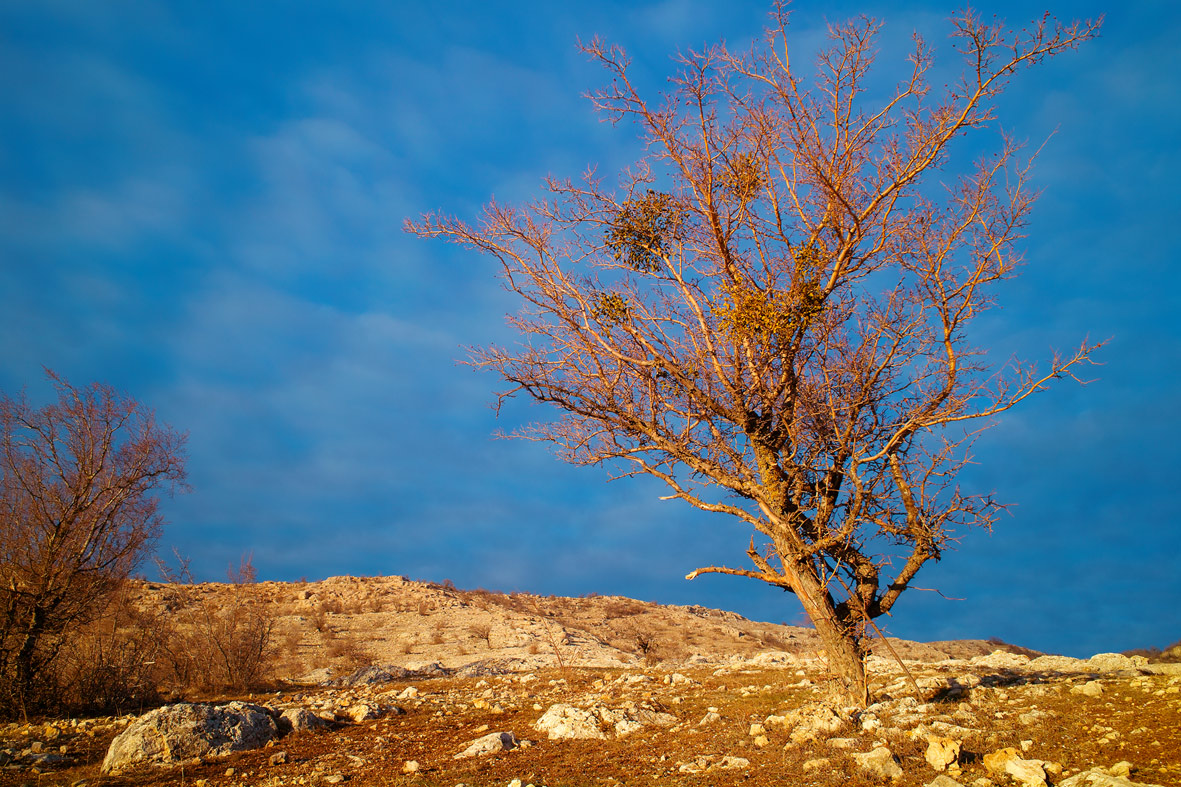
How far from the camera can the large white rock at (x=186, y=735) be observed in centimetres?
760

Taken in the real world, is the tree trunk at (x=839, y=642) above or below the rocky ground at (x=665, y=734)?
above

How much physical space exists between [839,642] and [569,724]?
377 cm

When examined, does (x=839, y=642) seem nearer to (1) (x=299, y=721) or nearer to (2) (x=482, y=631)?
(1) (x=299, y=721)

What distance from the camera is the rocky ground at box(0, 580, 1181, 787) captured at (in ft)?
19.3

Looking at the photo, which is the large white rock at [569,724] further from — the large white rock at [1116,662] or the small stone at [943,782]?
the large white rock at [1116,662]

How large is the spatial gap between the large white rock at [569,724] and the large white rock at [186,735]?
3.84 meters

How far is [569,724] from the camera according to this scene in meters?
8.48

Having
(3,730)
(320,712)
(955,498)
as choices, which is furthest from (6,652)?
(955,498)

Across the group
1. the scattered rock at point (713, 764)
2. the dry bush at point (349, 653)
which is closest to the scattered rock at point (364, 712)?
the scattered rock at point (713, 764)

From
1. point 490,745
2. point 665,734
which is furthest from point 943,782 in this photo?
point 490,745

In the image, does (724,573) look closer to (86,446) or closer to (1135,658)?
(1135,658)

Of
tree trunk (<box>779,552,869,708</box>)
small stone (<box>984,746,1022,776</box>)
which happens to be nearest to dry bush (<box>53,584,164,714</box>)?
tree trunk (<box>779,552,869,708</box>)

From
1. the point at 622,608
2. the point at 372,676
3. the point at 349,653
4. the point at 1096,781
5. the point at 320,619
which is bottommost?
the point at 1096,781

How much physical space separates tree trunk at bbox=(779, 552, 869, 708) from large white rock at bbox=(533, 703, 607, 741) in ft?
10.5
